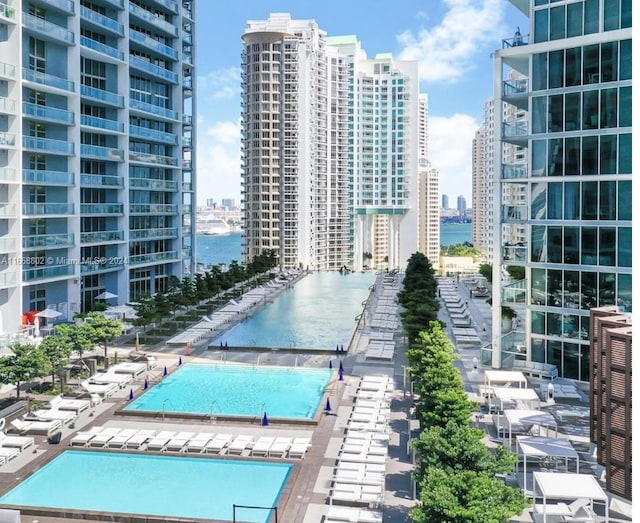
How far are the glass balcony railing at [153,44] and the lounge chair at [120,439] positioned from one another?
1070 inches

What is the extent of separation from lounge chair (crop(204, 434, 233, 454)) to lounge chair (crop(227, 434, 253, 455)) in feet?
0.52

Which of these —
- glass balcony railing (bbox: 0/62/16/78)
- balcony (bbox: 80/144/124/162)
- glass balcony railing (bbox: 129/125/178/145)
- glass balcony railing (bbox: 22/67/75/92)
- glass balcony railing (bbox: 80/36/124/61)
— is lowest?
balcony (bbox: 80/144/124/162)

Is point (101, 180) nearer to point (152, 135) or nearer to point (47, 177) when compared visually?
point (47, 177)

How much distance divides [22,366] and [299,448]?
8.36 meters

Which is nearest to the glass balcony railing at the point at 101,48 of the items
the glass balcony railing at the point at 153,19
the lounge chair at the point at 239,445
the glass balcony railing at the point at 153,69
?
the glass balcony railing at the point at 153,69

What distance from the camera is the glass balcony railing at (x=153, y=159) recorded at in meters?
38.2

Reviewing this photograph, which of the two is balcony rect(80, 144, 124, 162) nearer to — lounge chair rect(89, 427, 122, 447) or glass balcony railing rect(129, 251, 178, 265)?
glass balcony railing rect(129, 251, 178, 265)

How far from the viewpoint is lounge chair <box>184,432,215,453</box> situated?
1644 centimetres

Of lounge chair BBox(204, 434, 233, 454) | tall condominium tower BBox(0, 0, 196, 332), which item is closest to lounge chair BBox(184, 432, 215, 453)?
lounge chair BBox(204, 434, 233, 454)

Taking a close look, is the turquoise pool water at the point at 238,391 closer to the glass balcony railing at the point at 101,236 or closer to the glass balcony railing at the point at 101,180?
the glass balcony railing at the point at 101,236

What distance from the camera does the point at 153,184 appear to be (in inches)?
1582

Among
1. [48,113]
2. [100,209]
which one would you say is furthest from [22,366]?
Answer: [100,209]

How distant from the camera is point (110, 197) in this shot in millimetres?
37375

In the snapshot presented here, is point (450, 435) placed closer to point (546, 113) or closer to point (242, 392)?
point (242, 392)
